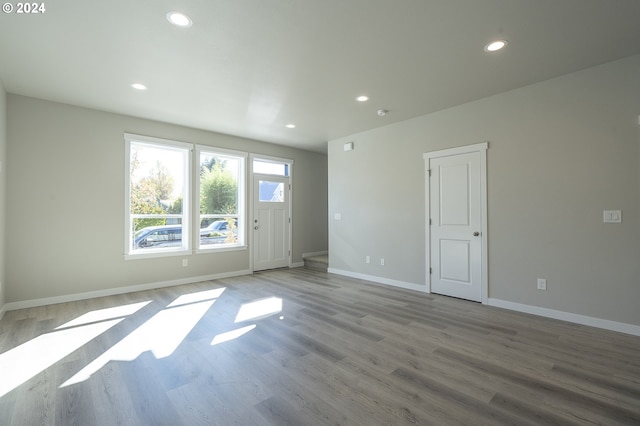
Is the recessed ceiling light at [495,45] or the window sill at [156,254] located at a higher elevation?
the recessed ceiling light at [495,45]

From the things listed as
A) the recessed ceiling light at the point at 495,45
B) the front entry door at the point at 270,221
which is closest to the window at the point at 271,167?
the front entry door at the point at 270,221

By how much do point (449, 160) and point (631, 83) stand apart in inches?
77.6

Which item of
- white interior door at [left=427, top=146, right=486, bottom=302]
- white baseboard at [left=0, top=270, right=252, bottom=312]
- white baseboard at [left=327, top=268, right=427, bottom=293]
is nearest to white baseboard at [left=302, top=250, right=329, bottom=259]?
white baseboard at [left=327, top=268, right=427, bottom=293]

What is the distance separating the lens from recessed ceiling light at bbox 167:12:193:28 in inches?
94.2

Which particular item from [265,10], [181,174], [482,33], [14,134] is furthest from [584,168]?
[14,134]

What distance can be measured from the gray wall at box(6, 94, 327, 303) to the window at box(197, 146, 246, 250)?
742mm

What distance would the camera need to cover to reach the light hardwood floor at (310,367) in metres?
1.86

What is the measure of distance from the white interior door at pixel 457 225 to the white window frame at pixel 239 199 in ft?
12.1

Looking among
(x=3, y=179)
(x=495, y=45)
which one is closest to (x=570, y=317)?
(x=495, y=45)

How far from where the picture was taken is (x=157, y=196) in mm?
5109

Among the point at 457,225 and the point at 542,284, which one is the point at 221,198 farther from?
the point at 542,284

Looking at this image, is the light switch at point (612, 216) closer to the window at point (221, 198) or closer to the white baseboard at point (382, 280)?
the white baseboard at point (382, 280)

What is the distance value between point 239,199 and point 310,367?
4.43m

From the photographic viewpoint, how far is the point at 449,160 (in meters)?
4.46
